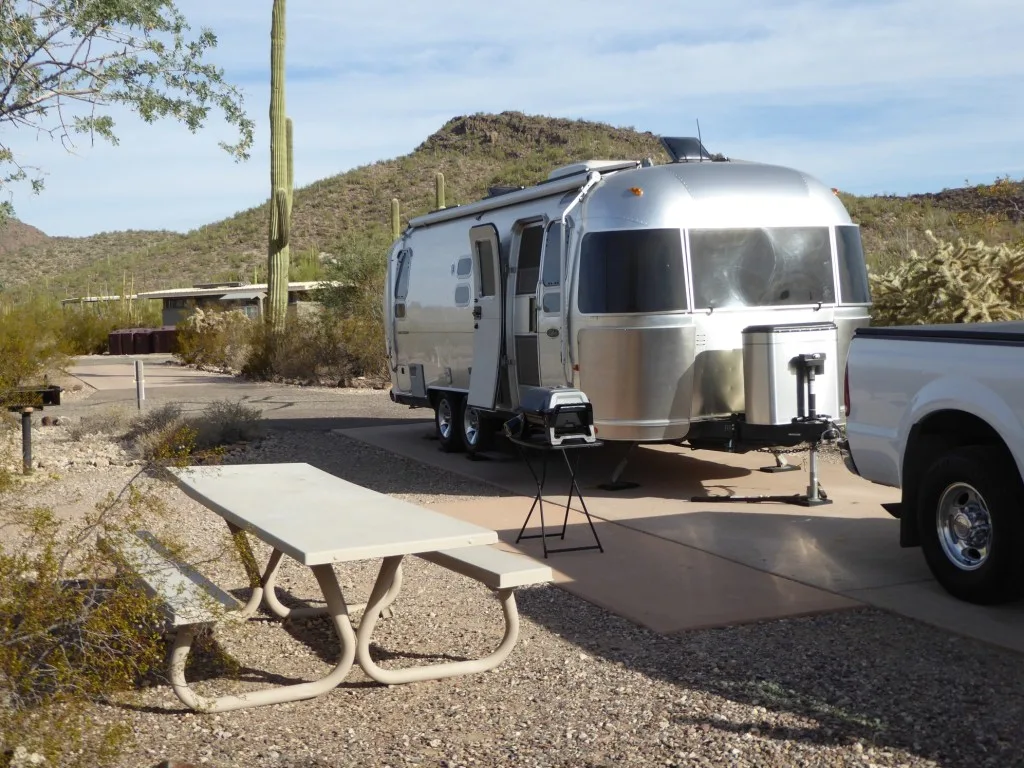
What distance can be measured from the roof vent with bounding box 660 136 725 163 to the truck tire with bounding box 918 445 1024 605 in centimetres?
470

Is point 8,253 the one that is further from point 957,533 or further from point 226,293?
point 957,533

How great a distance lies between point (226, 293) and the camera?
40.6m

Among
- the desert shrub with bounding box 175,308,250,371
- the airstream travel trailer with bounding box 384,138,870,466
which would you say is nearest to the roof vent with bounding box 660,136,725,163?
the airstream travel trailer with bounding box 384,138,870,466

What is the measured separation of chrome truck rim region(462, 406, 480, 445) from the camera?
11.9 meters

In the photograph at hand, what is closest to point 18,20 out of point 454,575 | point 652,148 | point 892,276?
point 454,575

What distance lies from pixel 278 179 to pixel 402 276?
978 cm

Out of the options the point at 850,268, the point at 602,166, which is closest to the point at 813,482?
the point at 850,268

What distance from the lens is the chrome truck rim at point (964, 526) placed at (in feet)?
20.0

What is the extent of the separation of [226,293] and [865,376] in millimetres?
35872

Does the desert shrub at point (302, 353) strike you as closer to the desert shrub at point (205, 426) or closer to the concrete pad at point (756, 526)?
the desert shrub at point (205, 426)

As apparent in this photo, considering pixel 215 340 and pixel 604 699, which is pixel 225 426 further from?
pixel 215 340

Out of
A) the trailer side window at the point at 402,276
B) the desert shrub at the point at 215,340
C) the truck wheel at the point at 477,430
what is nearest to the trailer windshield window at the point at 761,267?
the truck wheel at the point at 477,430

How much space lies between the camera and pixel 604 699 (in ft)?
16.3

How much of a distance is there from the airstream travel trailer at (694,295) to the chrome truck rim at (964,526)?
266 cm
